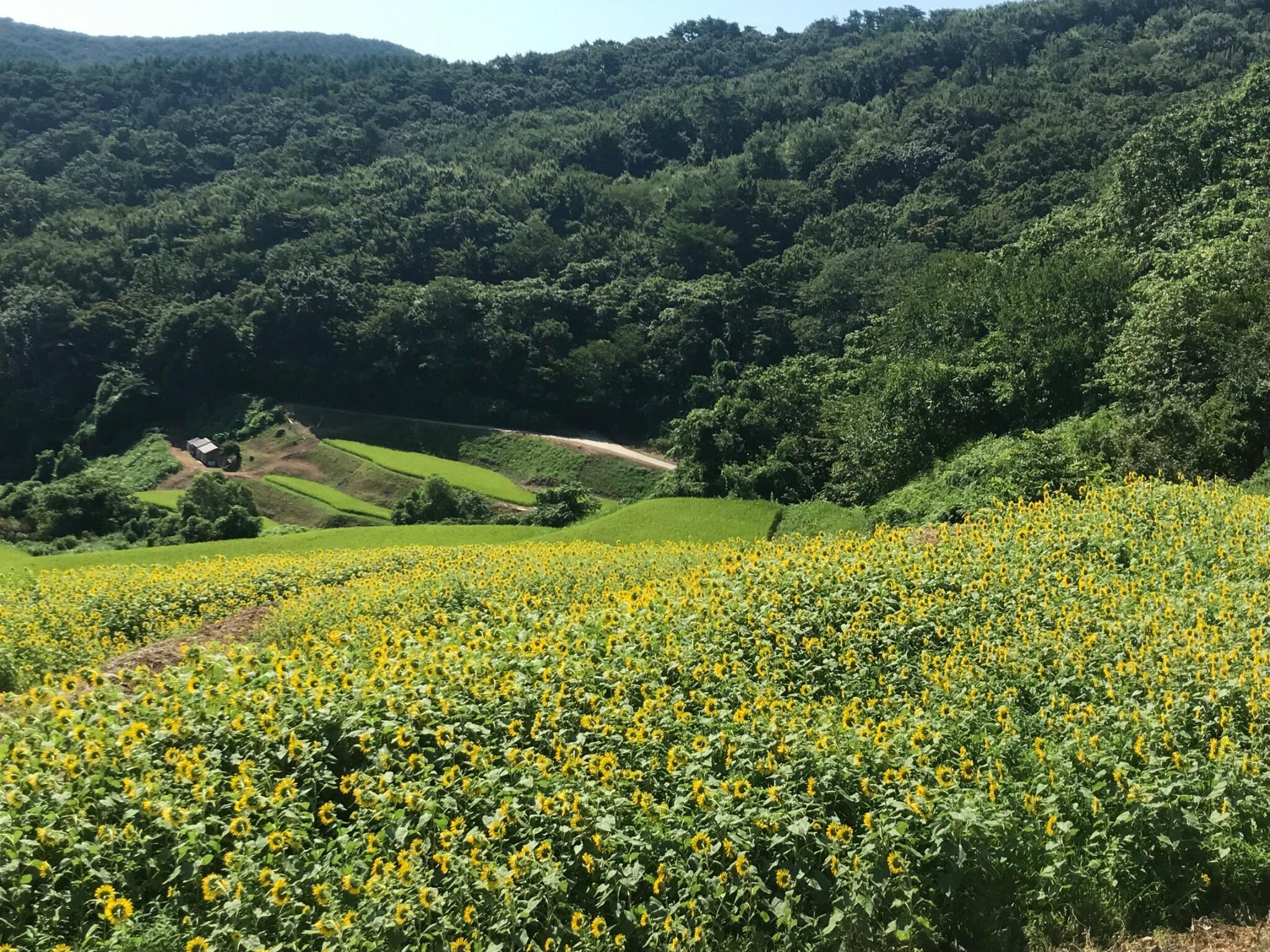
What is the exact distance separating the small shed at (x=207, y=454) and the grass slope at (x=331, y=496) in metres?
4.61

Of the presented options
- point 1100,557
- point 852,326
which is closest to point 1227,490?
point 1100,557

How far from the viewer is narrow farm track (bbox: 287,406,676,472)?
5156 centimetres

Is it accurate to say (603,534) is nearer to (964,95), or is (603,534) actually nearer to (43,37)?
(964,95)

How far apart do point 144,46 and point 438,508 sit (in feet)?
614

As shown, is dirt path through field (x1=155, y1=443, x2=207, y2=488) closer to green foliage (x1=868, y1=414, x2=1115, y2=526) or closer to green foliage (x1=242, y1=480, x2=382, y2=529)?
green foliage (x1=242, y1=480, x2=382, y2=529)

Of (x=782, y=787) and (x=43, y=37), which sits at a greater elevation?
(x=43, y=37)

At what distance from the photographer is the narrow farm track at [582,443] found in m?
51.6

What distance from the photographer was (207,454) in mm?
53156

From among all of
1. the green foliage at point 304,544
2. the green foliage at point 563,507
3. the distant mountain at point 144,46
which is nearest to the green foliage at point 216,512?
the green foliage at point 304,544

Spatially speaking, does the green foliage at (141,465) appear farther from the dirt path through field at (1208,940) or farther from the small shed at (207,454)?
the dirt path through field at (1208,940)

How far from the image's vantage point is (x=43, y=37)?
177 m

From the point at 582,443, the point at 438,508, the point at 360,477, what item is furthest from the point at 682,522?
the point at 360,477

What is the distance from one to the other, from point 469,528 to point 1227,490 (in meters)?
20.7

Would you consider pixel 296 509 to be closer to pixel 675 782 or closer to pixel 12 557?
pixel 12 557
